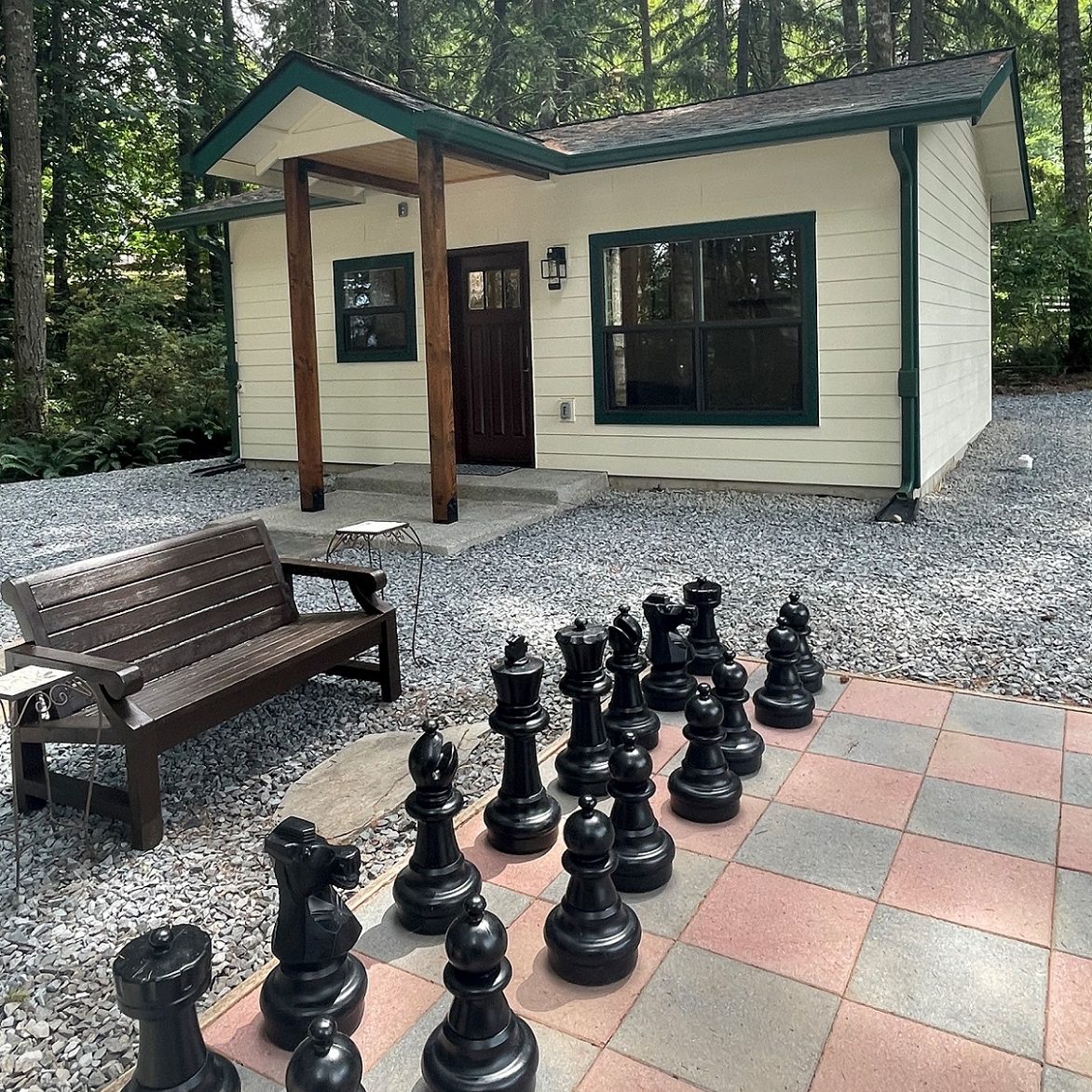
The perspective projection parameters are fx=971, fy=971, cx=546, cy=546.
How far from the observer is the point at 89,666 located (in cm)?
260

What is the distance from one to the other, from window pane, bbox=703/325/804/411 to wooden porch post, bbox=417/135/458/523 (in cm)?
230

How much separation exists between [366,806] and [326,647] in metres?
0.69

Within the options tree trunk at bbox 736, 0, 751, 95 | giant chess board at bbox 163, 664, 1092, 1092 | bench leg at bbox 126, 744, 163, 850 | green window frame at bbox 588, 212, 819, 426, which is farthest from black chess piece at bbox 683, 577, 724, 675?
tree trunk at bbox 736, 0, 751, 95

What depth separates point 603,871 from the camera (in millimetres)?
2020

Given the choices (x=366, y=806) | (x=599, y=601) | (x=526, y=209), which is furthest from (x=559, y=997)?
(x=526, y=209)

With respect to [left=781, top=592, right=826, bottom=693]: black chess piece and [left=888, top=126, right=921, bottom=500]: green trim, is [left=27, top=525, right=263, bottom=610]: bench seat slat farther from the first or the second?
[left=888, top=126, right=921, bottom=500]: green trim

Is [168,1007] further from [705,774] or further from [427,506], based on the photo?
[427,506]

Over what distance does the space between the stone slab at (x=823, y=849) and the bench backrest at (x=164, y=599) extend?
6.43 ft

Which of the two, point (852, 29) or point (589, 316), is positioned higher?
point (852, 29)

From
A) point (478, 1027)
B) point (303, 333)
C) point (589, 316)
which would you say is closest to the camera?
point (478, 1027)

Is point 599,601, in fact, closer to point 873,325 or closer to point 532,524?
point 532,524

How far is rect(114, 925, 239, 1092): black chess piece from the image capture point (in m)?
1.56

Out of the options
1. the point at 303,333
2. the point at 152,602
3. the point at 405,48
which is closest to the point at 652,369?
the point at 303,333

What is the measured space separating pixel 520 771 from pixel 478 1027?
92cm
